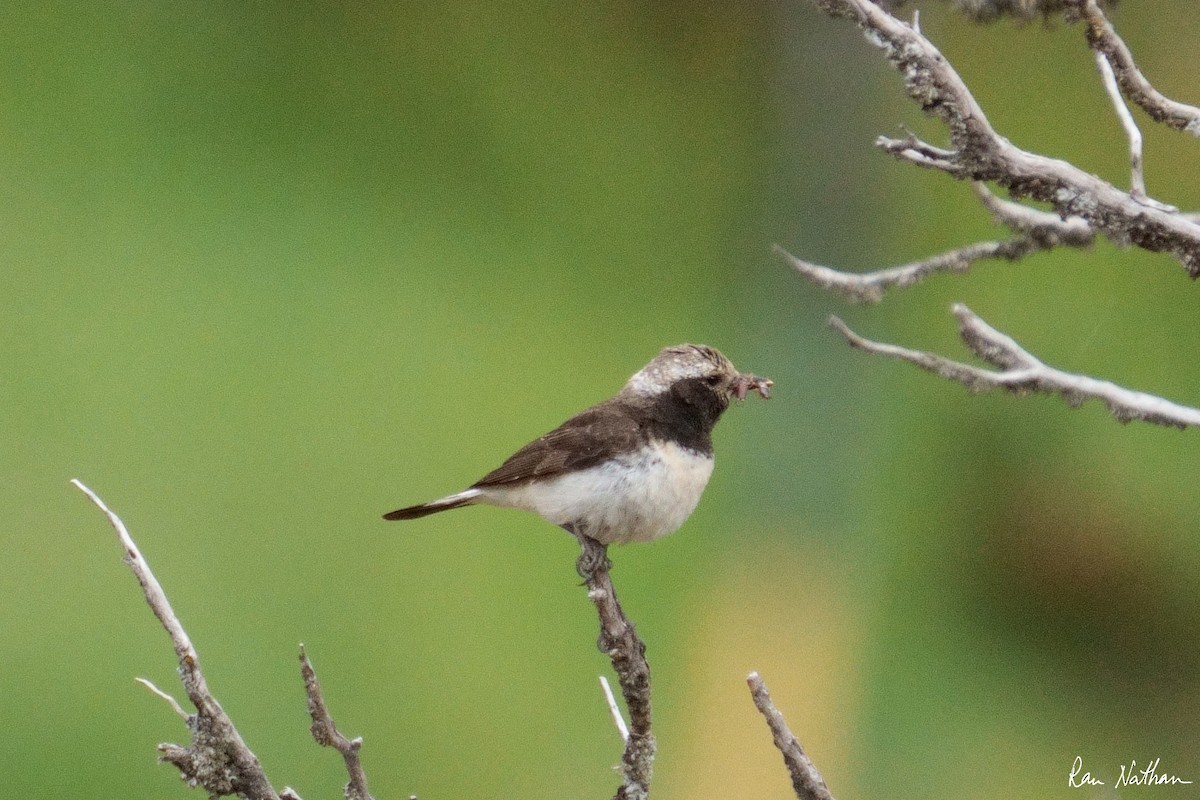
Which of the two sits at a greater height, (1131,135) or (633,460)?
(1131,135)

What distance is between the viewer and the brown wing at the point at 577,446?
235 centimetres

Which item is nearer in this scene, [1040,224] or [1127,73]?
[1127,73]

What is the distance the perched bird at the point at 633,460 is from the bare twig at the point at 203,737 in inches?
33.7

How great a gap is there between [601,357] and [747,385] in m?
1.37

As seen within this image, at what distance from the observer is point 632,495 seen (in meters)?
2.28

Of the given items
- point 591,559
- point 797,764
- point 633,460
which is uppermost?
point 633,460

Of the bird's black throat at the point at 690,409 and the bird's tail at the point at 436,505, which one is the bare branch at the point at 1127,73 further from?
the bird's tail at the point at 436,505

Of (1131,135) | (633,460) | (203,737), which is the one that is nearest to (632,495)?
(633,460)

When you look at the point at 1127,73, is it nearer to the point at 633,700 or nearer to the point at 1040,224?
the point at 1040,224

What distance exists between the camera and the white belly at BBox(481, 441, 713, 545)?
90.0 inches

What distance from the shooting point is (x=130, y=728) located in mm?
3154

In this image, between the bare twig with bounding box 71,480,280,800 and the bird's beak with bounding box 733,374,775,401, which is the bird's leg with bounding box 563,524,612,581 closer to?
the bird's beak with bounding box 733,374,775,401

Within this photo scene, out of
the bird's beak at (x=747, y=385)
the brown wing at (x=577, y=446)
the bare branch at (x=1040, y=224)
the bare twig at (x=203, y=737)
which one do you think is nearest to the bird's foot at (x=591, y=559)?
the brown wing at (x=577, y=446)
